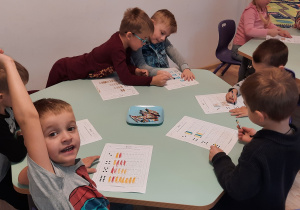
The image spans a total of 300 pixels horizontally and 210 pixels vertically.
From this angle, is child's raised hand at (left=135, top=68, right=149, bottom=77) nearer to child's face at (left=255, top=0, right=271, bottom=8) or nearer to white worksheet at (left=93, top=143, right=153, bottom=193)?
white worksheet at (left=93, top=143, right=153, bottom=193)

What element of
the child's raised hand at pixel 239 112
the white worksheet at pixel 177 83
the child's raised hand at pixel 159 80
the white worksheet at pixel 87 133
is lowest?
the child's raised hand at pixel 239 112

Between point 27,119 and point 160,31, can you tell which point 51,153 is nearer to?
point 27,119

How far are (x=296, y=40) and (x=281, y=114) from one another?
206cm

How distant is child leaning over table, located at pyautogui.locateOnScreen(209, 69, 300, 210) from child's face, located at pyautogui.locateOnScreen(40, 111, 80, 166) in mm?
620

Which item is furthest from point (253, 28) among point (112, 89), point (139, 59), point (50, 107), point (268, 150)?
point (50, 107)

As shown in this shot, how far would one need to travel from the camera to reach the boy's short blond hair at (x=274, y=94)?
3.63 feet

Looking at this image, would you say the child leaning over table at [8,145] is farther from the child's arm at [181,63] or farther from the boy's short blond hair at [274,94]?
the child's arm at [181,63]

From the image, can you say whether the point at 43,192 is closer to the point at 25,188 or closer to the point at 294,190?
the point at 25,188

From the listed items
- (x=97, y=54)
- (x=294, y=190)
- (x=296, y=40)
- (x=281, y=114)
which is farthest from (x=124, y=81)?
(x=296, y=40)

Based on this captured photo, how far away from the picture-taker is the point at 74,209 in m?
0.96

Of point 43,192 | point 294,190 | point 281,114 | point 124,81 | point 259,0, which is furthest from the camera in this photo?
point 259,0

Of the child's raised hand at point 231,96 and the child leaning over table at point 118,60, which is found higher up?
the child leaning over table at point 118,60

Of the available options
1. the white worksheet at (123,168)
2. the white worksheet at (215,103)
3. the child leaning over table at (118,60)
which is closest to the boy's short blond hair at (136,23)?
the child leaning over table at (118,60)

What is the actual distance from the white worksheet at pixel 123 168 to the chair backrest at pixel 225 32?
7.64 ft
